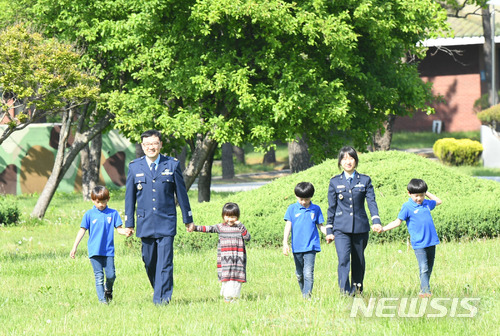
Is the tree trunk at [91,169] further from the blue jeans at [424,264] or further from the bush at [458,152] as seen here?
the blue jeans at [424,264]

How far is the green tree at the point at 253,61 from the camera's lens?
1645 cm

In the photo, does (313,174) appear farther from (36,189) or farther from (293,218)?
(36,189)

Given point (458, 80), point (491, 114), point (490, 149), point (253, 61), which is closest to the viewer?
point (253, 61)

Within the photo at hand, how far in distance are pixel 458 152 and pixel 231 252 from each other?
30.5 meters

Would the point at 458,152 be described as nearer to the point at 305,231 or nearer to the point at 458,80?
the point at 458,80

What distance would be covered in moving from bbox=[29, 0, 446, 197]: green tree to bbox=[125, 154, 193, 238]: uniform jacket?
8.40 meters

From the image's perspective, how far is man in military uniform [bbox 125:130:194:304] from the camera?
7.84 meters

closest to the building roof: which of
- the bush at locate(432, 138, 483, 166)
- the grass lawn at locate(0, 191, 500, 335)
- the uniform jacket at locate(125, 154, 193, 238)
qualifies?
the bush at locate(432, 138, 483, 166)

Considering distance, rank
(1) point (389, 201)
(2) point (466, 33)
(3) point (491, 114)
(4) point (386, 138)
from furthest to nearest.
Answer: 1. (2) point (466, 33)
2. (3) point (491, 114)
3. (4) point (386, 138)
4. (1) point (389, 201)

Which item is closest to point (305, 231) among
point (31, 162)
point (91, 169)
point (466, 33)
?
point (91, 169)

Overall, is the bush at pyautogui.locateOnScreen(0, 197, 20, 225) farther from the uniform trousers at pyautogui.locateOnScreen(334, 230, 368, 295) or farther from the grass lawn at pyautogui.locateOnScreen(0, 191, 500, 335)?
the uniform trousers at pyautogui.locateOnScreen(334, 230, 368, 295)

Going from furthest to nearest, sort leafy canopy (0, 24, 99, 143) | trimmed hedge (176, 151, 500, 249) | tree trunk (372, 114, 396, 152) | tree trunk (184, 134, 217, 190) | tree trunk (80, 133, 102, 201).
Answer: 1. tree trunk (372, 114, 396, 152)
2. tree trunk (80, 133, 102, 201)
3. tree trunk (184, 134, 217, 190)
4. leafy canopy (0, 24, 99, 143)
5. trimmed hedge (176, 151, 500, 249)

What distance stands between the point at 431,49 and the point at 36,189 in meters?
25.7

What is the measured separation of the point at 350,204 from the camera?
789 cm
